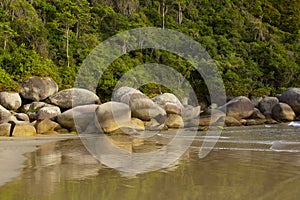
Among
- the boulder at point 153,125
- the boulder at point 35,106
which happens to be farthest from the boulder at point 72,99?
the boulder at point 153,125

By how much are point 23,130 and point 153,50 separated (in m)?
20.1

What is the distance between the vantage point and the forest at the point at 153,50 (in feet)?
70.0

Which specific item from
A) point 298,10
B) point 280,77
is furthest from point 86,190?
point 298,10

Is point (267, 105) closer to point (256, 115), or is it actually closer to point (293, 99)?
point (293, 99)

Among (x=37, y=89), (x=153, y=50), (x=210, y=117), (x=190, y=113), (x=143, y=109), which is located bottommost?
(x=210, y=117)

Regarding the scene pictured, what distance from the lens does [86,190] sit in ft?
12.2

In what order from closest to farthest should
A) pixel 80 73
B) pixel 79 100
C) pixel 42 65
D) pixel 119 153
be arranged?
pixel 119 153, pixel 79 100, pixel 42 65, pixel 80 73

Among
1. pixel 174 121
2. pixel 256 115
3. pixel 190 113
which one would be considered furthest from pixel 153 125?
pixel 256 115

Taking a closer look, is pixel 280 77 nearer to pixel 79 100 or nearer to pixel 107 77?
pixel 107 77

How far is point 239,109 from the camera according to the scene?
56.4ft

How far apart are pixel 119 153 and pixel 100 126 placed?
5.19m

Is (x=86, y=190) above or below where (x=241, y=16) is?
below

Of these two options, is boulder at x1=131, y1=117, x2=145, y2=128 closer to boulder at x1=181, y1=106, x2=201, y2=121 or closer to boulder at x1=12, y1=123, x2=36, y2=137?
boulder at x1=181, y1=106, x2=201, y2=121

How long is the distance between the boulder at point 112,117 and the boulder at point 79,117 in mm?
515
